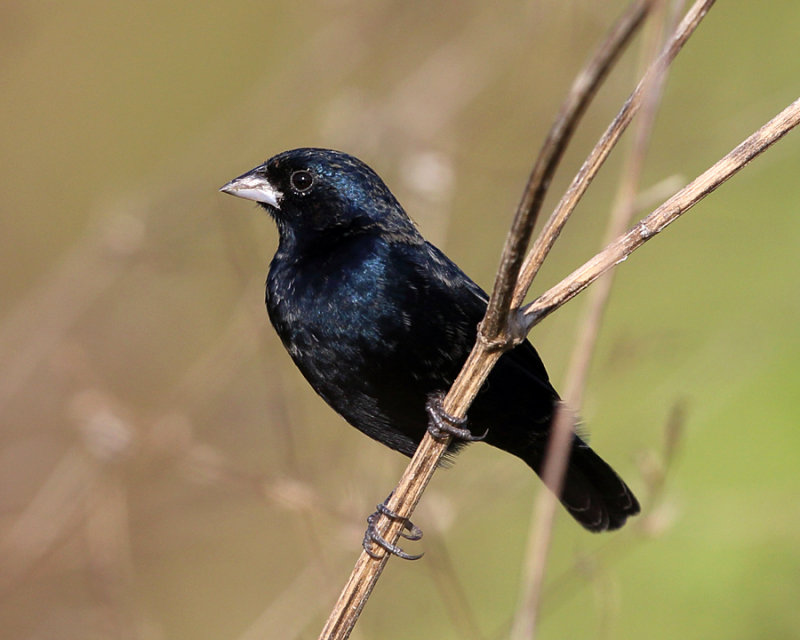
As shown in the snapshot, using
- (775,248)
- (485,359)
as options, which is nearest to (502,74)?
(775,248)

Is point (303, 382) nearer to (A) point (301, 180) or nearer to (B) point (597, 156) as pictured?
(A) point (301, 180)

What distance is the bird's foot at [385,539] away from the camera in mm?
2538

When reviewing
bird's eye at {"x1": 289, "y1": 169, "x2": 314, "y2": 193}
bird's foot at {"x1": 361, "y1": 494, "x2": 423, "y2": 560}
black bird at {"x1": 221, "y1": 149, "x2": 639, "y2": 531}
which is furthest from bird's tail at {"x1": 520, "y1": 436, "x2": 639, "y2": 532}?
bird's eye at {"x1": 289, "y1": 169, "x2": 314, "y2": 193}

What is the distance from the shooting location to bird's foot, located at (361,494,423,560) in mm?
2538

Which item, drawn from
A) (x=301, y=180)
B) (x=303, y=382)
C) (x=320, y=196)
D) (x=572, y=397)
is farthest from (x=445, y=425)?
(x=303, y=382)

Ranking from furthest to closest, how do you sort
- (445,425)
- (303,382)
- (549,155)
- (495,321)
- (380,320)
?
(303,382) → (380,320) → (445,425) → (495,321) → (549,155)

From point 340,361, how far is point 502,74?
221cm

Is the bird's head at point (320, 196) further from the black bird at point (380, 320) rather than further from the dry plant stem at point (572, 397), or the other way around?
the dry plant stem at point (572, 397)

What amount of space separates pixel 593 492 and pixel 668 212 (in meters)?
1.58

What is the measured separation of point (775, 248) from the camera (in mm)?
5074

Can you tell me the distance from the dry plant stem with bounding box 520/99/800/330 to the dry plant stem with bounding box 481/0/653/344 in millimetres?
136

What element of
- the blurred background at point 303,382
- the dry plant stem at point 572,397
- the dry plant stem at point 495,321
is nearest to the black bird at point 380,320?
the blurred background at point 303,382

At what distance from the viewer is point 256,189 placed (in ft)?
11.2

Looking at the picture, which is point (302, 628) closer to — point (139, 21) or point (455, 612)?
point (455, 612)
